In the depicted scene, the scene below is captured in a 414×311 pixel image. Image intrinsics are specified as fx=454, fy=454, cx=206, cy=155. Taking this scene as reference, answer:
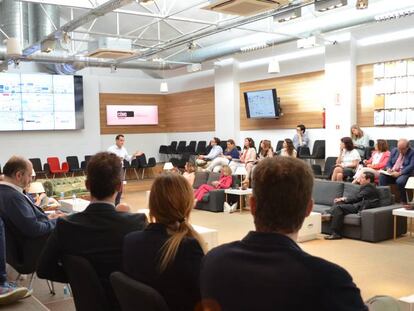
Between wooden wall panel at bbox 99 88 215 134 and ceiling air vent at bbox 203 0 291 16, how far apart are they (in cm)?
825

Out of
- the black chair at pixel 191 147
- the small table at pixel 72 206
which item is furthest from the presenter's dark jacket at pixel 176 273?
the black chair at pixel 191 147

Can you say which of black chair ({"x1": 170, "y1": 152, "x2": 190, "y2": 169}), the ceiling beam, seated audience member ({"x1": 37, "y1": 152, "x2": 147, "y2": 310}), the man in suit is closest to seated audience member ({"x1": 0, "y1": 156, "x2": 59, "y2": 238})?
seated audience member ({"x1": 37, "y1": 152, "x2": 147, "y2": 310})

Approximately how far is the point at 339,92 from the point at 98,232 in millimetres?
9236

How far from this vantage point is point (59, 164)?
13805 mm

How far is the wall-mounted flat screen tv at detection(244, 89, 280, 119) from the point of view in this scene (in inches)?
483

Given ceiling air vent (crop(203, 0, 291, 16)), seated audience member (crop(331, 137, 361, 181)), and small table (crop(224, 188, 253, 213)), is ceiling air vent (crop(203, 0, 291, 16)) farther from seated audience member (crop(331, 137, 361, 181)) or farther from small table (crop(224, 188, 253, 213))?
seated audience member (crop(331, 137, 361, 181))

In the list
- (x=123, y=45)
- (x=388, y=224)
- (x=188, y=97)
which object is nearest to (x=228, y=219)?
(x=388, y=224)

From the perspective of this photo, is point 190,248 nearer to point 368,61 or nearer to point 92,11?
point 92,11

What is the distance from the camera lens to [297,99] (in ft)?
39.2

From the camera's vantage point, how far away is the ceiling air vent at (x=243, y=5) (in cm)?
627

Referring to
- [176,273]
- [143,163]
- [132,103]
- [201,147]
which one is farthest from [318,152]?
[176,273]

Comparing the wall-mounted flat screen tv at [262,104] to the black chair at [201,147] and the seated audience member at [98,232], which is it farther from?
the seated audience member at [98,232]

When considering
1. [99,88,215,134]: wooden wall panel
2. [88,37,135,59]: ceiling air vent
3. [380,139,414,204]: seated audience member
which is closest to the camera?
[380,139,414,204]: seated audience member

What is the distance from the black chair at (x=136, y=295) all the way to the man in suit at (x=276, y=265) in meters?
0.21
